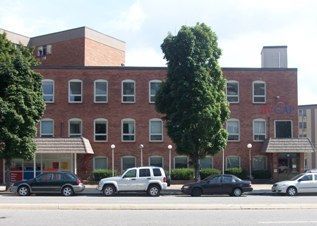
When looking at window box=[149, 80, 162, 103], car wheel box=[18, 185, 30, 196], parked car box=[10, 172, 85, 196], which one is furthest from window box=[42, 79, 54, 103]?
car wheel box=[18, 185, 30, 196]

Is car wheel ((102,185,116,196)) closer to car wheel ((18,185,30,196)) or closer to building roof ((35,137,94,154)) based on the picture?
car wheel ((18,185,30,196))

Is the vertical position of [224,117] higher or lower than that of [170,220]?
higher

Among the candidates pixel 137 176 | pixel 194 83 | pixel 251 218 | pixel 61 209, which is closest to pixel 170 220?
pixel 251 218

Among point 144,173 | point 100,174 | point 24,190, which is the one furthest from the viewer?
point 100,174

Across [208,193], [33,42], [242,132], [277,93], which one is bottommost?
[208,193]

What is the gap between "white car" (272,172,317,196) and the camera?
33.2m

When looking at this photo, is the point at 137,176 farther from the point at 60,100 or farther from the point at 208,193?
the point at 60,100

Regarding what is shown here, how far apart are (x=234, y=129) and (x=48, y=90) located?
16389 millimetres

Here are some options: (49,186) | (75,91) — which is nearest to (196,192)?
(49,186)

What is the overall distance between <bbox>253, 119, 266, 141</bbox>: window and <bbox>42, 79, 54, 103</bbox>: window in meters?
17.6

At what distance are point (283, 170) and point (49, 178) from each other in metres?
23.9

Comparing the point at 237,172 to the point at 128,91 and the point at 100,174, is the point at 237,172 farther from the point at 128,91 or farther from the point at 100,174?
the point at 128,91

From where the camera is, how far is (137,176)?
1283 inches

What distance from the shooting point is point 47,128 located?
1973 inches
